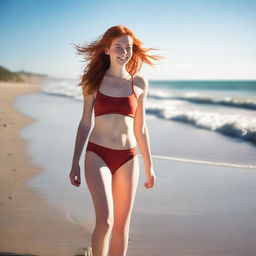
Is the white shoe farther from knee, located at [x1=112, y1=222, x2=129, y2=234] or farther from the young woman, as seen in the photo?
knee, located at [x1=112, y1=222, x2=129, y2=234]

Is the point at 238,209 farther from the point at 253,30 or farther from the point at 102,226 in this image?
the point at 253,30

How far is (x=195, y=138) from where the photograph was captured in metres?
8.62

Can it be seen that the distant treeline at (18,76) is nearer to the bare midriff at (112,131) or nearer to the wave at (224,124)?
the wave at (224,124)

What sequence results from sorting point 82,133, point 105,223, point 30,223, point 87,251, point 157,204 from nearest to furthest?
point 105,223, point 82,133, point 87,251, point 30,223, point 157,204

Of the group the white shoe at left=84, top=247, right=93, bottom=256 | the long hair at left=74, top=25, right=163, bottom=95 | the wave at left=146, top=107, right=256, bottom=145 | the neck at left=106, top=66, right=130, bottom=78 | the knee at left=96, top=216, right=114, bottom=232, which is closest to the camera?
the knee at left=96, top=216, right=114, bottom=232

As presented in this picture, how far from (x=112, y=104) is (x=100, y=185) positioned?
0.58 meters

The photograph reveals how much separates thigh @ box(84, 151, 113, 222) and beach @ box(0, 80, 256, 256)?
1.00 m

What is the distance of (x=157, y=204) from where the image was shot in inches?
168

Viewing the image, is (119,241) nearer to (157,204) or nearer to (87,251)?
(87,251)

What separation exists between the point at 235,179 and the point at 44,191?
8.41 ft

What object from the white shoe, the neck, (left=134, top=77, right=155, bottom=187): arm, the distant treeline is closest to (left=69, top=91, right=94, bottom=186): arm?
the neck

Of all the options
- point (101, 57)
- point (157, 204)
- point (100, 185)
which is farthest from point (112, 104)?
point (157, 204)

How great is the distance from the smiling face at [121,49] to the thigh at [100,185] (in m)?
0.70

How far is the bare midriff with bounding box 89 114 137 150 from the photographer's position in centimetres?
260
